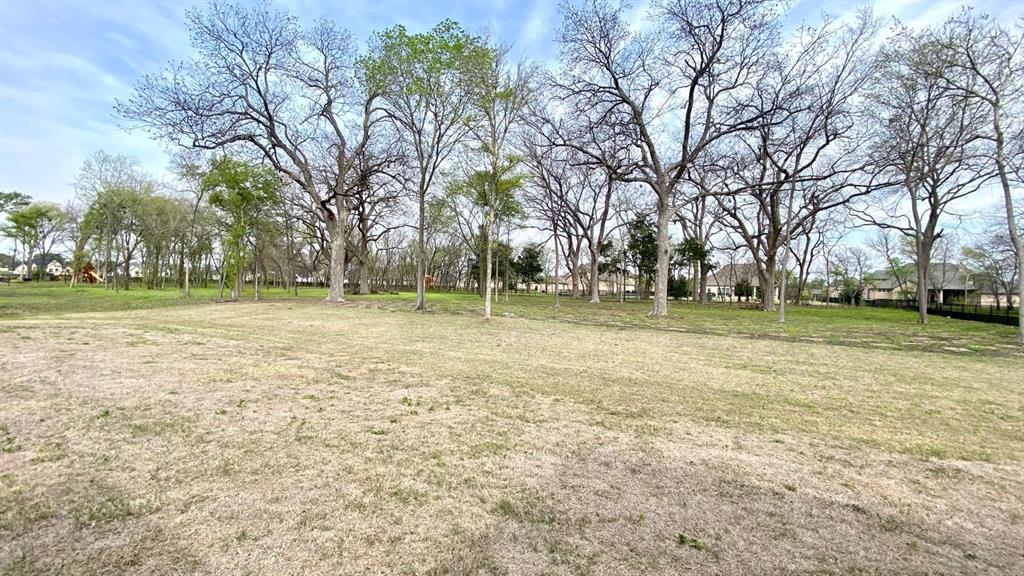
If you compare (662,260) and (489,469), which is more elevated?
(662,260)

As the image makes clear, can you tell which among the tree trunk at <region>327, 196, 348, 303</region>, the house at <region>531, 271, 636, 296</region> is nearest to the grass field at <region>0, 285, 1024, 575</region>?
the tree trunk at <region>327, 196, 348, 303</region>

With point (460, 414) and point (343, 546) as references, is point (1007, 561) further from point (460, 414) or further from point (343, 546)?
point (460, 414)

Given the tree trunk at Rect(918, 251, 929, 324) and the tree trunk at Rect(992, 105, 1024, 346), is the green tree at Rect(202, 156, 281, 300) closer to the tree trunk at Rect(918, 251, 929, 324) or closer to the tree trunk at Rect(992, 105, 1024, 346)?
the tree trunk at Rect(992, 105, 1024, 346)

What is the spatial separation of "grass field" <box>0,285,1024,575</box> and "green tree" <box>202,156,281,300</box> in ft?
54.6

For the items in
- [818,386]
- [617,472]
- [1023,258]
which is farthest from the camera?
[1023,258]

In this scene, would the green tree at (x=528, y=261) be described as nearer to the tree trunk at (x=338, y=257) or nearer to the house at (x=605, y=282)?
the house at (x=605, y=282)

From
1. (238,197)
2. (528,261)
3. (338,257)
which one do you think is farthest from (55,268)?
(338,257)

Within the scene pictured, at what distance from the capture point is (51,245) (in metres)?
46.6

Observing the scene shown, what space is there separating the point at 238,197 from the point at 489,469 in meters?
22.9

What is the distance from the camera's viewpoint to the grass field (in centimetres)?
208

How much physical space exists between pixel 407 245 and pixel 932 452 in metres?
53.2

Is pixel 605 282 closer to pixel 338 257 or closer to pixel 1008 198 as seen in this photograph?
pixel 338 257

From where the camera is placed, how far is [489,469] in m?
3.00

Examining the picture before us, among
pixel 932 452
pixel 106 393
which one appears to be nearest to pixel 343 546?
pixel 106 393
